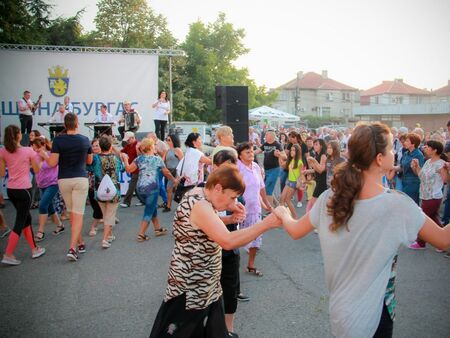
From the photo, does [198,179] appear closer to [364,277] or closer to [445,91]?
[364,277]

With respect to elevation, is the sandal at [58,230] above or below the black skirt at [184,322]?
below

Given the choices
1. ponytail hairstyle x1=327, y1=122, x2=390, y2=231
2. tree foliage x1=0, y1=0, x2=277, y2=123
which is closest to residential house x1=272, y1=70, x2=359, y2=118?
tree foliage x1=0, y1=0, x2=277, y2=123

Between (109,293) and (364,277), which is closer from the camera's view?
(364,277)

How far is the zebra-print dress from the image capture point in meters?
2.30

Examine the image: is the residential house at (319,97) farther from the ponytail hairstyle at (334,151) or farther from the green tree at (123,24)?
the ponytail hairstyle at (334,151)

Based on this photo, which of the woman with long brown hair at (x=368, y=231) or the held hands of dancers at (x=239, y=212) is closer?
the woman with long brown hair at (x=368, y=231)

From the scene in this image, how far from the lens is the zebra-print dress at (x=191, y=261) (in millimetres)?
2297

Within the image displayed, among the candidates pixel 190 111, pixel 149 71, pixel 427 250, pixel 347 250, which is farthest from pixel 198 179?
pixel 190 111

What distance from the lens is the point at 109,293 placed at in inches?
178

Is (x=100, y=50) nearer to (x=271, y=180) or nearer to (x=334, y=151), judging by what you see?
(x=271, y=180)

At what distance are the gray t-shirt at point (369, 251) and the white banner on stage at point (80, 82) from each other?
13735 millimetres

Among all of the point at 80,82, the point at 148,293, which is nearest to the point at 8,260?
the point at 148,293

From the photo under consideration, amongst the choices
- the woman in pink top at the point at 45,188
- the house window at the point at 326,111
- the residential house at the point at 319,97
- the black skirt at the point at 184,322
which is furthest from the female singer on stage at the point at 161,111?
the house window at the point at 326,111

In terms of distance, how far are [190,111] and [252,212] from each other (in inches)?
1253
